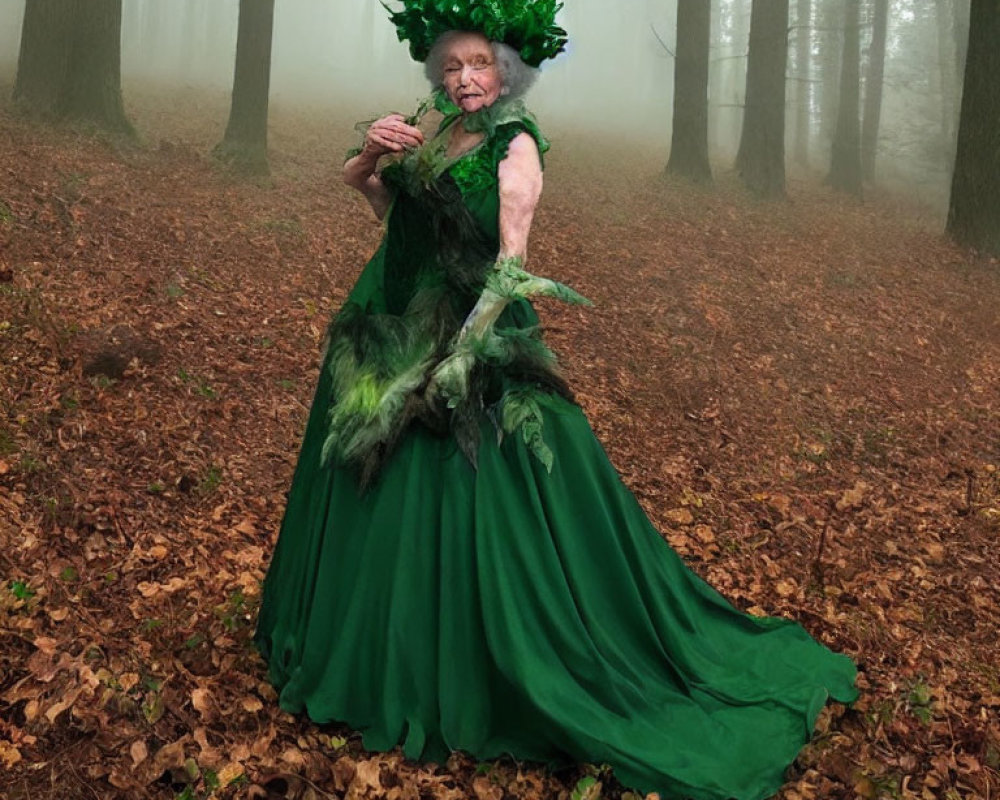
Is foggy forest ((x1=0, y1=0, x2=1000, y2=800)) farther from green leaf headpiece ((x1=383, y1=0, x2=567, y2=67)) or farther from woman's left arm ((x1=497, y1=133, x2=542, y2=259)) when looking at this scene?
woman's left arm ((x1=497, y1=133, x2=542, y2=259))

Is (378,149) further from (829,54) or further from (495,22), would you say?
(829,54)

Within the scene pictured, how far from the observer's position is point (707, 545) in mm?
5250

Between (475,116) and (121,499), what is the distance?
3149mm

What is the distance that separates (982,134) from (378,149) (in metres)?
10.1

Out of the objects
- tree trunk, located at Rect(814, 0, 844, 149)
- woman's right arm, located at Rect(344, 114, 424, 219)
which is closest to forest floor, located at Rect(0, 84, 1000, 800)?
woman's right arm, located at Rect(344, 114, 424, 219)

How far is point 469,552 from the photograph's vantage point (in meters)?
2.96

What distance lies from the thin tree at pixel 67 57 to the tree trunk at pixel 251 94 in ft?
5.12

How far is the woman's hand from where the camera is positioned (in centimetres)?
294

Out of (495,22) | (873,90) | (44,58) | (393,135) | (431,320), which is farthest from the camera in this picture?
(873,90)

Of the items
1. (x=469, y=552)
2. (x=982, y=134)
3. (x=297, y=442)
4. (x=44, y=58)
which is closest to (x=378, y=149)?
(x=469, y=552)

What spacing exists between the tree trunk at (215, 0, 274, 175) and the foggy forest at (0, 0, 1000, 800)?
50 mm

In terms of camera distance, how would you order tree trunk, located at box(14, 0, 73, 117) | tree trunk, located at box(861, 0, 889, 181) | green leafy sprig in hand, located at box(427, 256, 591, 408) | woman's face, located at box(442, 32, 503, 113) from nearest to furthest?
green leafy sprig in hand, located at box(427, 256, 591, 408)
woman's face, located at box(442, 32, 503, 113)
tree trunk, located at box(14, 0, 73, 117)
tree trunk, located at box(861, 0, 889, 181)

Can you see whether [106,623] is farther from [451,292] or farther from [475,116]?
[475,116]

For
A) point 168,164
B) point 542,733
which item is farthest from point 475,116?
point 168,164
